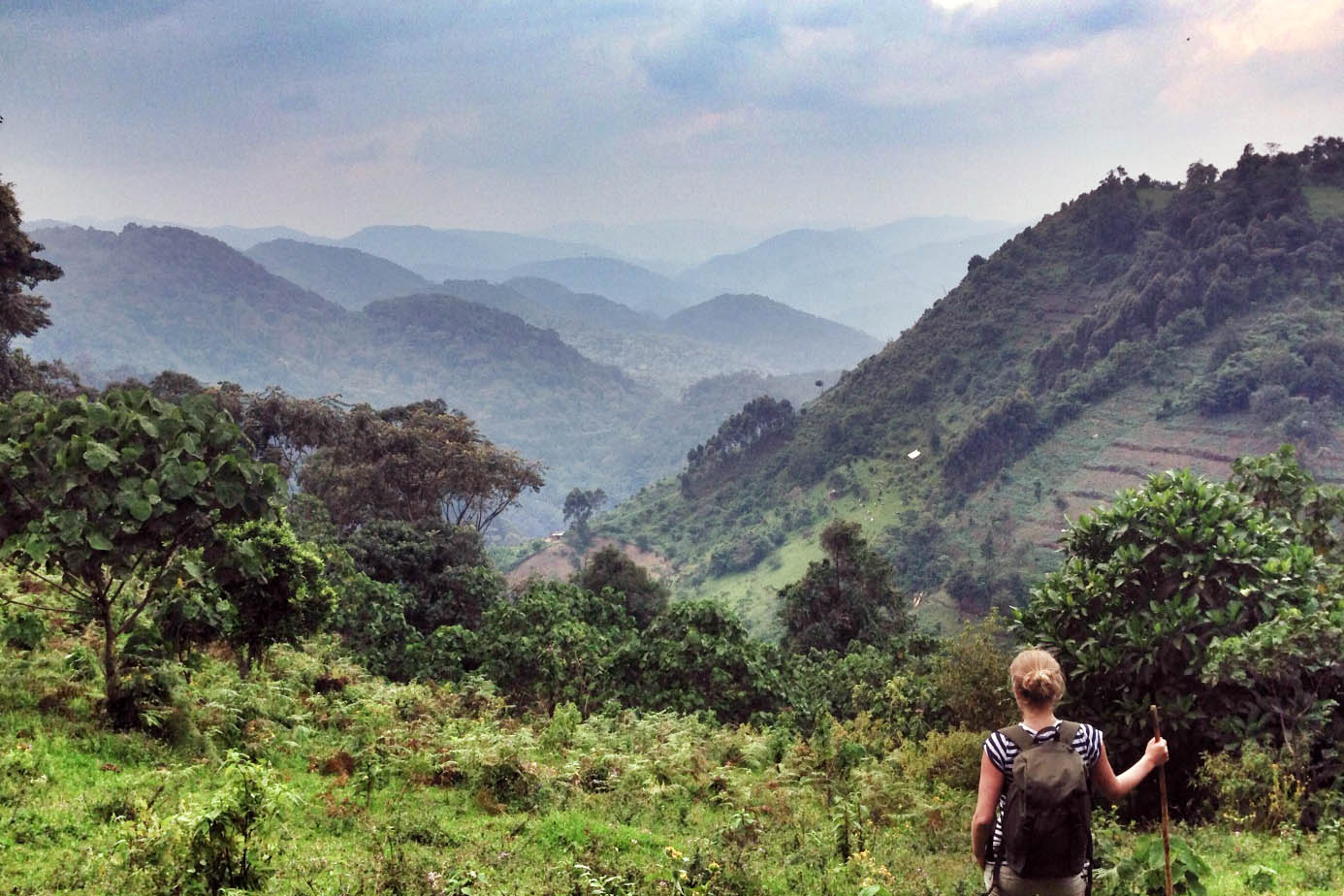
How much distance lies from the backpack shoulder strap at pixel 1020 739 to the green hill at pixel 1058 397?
4887 cm

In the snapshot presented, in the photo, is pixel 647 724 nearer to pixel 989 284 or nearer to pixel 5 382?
pixel 5 382

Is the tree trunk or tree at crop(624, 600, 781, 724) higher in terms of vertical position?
the tree trunk

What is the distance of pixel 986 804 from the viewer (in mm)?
4133

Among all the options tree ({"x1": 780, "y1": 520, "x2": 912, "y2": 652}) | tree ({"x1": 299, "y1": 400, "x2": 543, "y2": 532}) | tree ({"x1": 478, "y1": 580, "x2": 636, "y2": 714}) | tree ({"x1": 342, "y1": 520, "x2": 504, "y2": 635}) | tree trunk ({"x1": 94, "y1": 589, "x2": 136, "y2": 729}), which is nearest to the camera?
tree trunk ({"x1": 94, "y1": 589, "x2": 136, "y2": 729})

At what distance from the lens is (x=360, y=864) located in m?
6.12

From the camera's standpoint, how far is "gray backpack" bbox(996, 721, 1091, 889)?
3.96m

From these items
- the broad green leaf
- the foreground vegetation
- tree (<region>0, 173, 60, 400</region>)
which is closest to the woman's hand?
the foreground vegetation

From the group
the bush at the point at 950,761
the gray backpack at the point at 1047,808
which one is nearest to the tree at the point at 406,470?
the bush at the point at 950,761

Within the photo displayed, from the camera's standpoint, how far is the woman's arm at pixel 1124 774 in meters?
4.14

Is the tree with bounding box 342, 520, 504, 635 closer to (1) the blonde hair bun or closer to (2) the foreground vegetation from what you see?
(2) the foreground vegetation

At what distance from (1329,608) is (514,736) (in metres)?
10.0

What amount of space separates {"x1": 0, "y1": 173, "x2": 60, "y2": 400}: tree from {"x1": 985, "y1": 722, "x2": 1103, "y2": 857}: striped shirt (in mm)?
26944

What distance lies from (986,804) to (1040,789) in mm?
295

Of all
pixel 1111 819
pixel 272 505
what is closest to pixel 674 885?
pixel 272 505
